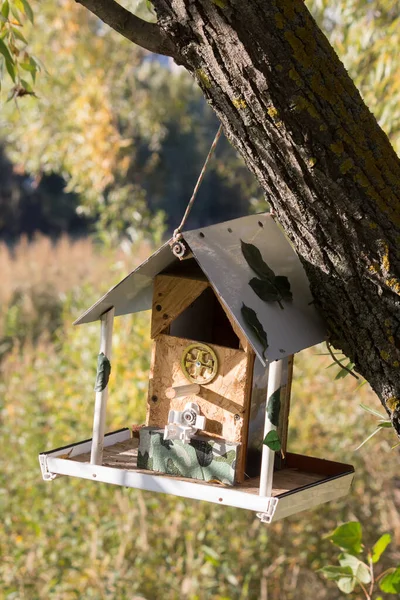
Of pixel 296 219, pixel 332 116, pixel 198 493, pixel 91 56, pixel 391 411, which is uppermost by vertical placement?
pixel 91 56

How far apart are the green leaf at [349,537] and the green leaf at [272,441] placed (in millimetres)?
351

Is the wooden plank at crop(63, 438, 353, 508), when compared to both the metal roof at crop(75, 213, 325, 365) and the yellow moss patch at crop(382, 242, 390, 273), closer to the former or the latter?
the metal roof at crop(75, 213, 325, 365)

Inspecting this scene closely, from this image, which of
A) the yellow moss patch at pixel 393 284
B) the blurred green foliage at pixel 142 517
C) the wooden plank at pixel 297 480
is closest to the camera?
the yellow moss patch at pixel 393 284

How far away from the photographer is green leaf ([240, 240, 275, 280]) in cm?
170

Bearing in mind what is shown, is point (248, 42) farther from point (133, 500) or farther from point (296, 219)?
point (133, 500)

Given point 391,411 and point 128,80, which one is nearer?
point 391,411

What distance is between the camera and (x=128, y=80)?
989 centimetres


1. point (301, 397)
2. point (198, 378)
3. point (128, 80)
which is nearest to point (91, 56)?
point (128, 80)

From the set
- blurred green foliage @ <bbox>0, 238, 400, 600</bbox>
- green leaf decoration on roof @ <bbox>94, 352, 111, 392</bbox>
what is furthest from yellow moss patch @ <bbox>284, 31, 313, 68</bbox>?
blurred green foliage @ <bbox>0, 238, 400, 600</bbox>

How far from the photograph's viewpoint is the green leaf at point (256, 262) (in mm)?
1701

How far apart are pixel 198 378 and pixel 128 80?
859cm

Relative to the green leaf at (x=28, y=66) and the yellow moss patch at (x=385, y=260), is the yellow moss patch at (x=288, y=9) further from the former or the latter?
the green leaf at (x=28, y=66)

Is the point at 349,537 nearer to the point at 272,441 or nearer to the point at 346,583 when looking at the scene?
the point at 346,583

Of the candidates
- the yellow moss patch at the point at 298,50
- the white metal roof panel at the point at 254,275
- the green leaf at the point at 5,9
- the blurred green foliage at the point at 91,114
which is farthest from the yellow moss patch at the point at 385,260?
the blurred green foliage at the point at 91,114
